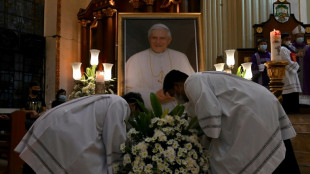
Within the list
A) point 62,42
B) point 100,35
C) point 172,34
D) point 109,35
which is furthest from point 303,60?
point 62,42

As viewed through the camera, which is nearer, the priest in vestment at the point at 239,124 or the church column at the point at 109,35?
the priest in vestment at the point at 239,124

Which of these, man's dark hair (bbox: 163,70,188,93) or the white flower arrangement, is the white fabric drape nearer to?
man's dark hair (bbox: 163,70,188,93)

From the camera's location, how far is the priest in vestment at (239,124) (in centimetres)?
256

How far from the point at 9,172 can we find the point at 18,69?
16.1ft

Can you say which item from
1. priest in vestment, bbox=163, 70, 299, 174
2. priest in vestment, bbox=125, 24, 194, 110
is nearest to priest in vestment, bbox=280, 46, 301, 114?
priest in vestment, bbox=125, 24, 194, 110

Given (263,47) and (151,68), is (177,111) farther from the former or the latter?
(263,47)

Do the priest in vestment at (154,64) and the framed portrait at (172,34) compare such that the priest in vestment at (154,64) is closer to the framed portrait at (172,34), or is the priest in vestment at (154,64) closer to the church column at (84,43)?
the framed portrait at (172,34)

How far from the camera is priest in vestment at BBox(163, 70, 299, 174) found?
256 cm

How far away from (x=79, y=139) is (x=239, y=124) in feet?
4.08

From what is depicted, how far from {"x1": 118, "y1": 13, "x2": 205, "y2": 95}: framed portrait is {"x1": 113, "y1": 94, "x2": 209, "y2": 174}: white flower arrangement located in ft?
7.34

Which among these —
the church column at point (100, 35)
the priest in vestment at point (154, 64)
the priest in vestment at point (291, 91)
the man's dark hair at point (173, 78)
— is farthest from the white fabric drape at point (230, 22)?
the man's dark hair at point (173, 78)

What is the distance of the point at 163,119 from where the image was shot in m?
2.58

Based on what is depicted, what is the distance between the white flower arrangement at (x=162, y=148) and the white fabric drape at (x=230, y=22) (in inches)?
219

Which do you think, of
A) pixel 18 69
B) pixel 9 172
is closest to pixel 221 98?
pixel 9 172
